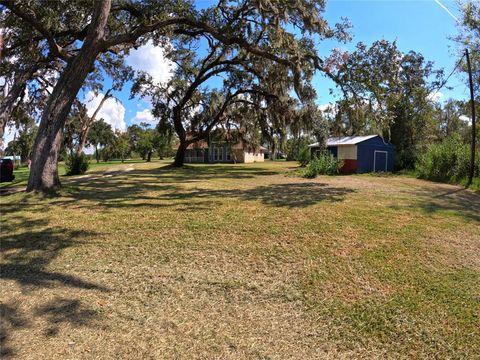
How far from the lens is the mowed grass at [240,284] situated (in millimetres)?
3160

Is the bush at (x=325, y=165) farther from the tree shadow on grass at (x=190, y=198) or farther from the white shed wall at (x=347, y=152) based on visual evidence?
the tree shadow on grass at (x=190, y=198)

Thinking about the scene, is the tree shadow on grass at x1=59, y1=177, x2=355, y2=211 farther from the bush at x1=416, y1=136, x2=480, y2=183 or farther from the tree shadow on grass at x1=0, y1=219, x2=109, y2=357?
the bush at x1=416, y1=136, x2=480, y2=183

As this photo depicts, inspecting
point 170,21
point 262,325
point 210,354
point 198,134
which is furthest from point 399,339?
point 198,134

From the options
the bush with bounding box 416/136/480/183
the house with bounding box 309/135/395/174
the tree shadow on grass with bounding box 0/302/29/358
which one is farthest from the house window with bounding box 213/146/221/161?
the tree shadow on grass with bounding box 0/302/29/358

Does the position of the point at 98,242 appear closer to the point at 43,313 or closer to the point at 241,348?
the point at 43,313

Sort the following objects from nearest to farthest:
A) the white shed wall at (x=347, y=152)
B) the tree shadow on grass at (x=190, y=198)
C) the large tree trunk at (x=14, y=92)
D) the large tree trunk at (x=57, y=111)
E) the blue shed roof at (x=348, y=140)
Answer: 1. the tree shadow on grass at (x=190, y=198)
2. the large tree trunk at (x=57, y=111)
3. the large tree trunk at (x=14, y=92)
4. the white shed wall at (x=347, y=152)
5. the blue shed roof at (x=348, y=140)

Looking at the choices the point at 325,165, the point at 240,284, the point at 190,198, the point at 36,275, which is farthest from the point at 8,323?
the point at 325,165

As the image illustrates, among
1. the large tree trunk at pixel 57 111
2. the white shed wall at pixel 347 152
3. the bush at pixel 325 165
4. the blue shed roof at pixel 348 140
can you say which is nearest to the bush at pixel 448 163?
the bush at pixel 325 165

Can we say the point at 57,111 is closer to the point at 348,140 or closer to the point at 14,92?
the point at 14,92

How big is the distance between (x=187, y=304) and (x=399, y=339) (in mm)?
2047

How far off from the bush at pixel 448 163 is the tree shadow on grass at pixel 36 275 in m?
16.8

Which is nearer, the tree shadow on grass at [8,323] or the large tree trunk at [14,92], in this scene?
the tree shadow on grass at [8,323]

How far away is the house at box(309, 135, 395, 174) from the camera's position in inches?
906

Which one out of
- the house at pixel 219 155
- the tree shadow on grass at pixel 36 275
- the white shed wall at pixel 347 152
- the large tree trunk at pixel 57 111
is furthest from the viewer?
the house at pixel 219 155
